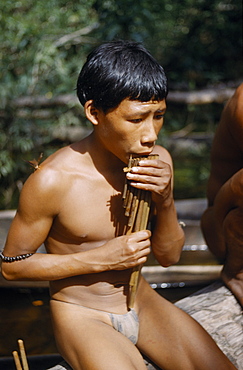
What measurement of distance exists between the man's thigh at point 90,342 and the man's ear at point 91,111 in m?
0.84

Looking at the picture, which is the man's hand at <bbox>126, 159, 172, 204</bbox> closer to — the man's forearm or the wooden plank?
the man's forearm

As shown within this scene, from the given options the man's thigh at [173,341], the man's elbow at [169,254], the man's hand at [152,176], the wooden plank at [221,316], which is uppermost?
the man's hand at [152,176]

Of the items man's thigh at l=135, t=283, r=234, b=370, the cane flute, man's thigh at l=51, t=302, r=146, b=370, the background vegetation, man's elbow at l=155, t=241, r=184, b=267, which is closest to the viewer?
man's thigh at l=51, t=302, r=146, b=370

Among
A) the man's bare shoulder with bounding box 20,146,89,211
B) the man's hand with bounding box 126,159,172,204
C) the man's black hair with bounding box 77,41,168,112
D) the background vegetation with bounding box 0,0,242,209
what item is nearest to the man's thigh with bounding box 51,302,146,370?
the man's bare shoulder with bounding box 20,146,89,211

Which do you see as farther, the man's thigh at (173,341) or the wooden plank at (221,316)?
the wooden plank at (221,316)

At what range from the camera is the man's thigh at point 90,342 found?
2047 millimetres

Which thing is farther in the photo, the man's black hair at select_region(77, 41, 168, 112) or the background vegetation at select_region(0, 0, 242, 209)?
the background vegetation at select_region(0, 0, 242, 209)

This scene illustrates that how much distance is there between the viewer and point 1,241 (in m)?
4.29

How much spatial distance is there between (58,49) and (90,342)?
556cm

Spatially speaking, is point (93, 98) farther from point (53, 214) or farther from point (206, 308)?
point (206, 308)

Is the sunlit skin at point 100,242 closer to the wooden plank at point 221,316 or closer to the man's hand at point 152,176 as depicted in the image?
the man's hand at point 152,176

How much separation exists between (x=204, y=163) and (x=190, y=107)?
3.14ft

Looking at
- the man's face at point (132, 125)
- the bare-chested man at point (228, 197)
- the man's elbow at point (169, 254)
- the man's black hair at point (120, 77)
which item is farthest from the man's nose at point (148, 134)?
the bare-chested man at point (228, 197)

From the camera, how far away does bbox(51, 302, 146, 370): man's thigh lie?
205cm
